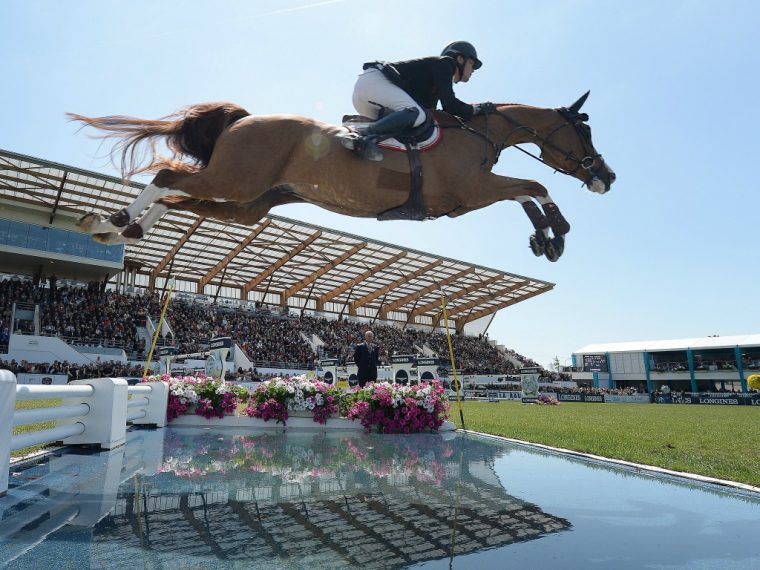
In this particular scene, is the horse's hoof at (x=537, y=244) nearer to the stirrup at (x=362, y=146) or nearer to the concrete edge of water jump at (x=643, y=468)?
the stirrup at (x=362, y=146)

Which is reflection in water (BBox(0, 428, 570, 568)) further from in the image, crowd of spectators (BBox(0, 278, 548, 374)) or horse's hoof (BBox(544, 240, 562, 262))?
crowd of spectators (BBox(0, 278, 548, 374))

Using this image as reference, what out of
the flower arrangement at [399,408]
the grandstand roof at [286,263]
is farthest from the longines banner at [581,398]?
the flower arrangement at [399,408]

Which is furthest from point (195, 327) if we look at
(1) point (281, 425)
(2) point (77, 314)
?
(1) point (281, 425)

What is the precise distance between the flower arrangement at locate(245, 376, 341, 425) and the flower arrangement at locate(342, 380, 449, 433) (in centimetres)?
55

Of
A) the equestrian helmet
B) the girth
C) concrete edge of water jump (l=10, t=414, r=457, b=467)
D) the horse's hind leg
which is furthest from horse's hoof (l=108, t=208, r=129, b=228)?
concrete edge of water jump (l=10, t=414, r=457, b=467)

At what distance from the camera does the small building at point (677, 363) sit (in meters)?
38.0

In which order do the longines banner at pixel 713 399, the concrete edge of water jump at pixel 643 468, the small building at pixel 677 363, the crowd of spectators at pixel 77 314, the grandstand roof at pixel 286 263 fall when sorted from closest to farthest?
the concrete edge of water jump at pixel 643 468 < the grandstand roof at pixel 286 263 < the crowd of spectators at pixel 77 314 < the longines banner at pixel 713 399 < the small building at pixel 677 363

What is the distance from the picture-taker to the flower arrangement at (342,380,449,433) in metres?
8.32

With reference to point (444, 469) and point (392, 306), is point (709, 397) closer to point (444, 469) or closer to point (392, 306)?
point (392, 306)

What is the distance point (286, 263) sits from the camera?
33.0 metres

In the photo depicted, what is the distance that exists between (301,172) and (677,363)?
47.8m

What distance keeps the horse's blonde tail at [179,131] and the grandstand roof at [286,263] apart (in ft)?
50.3

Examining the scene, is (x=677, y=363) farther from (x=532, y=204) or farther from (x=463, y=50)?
(x=463, y=50)

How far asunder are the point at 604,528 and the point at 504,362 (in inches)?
1864
